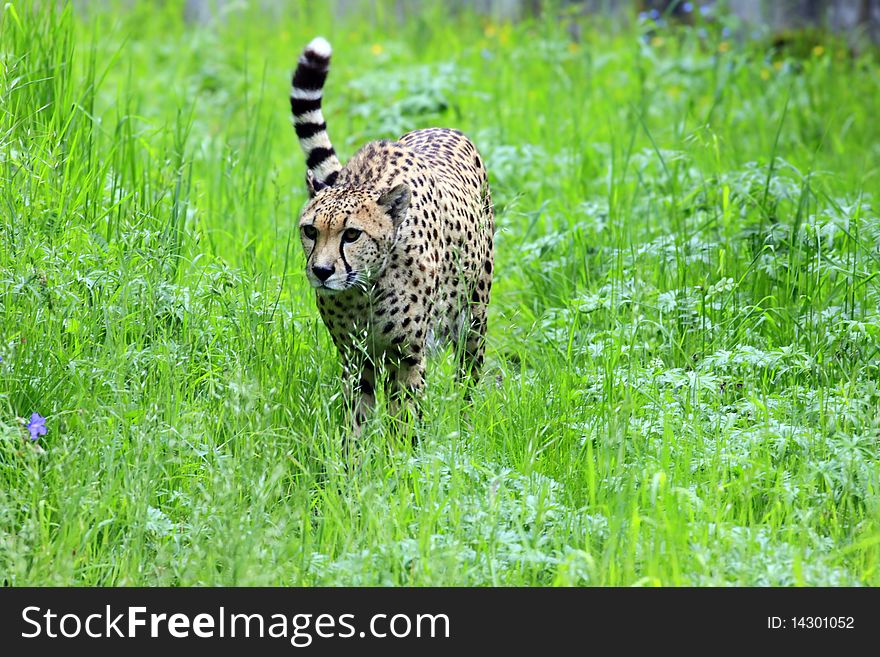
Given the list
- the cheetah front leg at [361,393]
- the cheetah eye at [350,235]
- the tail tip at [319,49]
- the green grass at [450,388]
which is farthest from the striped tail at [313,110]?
the cheetah front leg at [361,393]

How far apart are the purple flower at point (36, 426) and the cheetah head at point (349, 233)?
1084 millimetres

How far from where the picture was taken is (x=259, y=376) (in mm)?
4438

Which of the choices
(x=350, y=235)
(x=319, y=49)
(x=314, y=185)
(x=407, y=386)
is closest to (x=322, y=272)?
(x=350, y=235)

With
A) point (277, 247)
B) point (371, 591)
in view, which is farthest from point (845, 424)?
point (277, 247)

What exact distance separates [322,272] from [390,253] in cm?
38

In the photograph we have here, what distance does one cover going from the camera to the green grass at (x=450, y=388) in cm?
353

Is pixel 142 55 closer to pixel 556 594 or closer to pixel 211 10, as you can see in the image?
pixel 211 10

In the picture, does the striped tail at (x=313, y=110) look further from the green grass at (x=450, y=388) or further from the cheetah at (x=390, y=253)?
the green grass at (x=450, y=388)

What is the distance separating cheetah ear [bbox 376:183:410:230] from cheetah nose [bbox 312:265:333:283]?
1.22 feet

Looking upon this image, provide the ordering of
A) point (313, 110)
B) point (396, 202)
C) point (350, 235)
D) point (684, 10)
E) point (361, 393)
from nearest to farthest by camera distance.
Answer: point (350, 235)
point (396, 202)
point (361, 393)
point (313, 110)
point (684, 10)

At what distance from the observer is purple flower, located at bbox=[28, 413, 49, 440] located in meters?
3.76

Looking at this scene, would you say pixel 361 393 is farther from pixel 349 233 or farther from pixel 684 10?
pixel 684 10

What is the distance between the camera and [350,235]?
14.2ft

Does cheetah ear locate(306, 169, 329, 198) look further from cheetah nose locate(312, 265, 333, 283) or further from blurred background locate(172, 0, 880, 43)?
blurred background locate(172, 0, 880, 43)
